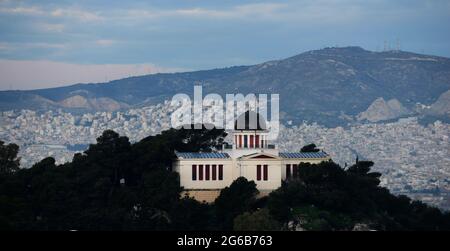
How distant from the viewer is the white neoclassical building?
73188 millimetres

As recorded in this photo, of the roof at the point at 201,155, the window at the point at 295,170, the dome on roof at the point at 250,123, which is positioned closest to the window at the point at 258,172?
the roof at the point at 201,155

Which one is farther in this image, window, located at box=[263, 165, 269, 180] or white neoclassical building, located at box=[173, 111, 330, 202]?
window, located at box=[263, 165, 269, 180]

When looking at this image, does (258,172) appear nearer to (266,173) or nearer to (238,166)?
(266,173)

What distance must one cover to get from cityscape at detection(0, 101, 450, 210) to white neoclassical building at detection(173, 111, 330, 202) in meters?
76.8

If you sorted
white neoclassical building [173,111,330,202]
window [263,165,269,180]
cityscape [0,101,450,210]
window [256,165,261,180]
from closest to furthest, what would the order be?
white neoclassical building [173,111,330,202], window [263,165,269,180], window [256,165,261,180], cityscape [0,101,450,210]

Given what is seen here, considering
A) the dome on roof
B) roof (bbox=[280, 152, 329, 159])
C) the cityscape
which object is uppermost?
the dome on roof

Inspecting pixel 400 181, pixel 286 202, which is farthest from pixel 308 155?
pixel 400 181

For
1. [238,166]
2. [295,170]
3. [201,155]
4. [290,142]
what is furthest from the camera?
[290,142]

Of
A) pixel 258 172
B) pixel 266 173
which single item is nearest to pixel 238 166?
pixel 258 172

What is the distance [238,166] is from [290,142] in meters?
97.3

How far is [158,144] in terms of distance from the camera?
77688mm

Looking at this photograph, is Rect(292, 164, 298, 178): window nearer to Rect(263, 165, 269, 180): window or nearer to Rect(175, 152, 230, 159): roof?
Rect(263, 165, 269, 180): window

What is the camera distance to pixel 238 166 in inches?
2896

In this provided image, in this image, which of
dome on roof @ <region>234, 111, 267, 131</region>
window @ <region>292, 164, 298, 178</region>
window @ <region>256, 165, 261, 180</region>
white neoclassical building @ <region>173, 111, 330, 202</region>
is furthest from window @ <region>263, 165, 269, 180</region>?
dome on roof @ <region>234, 111, 267, 131</region>
